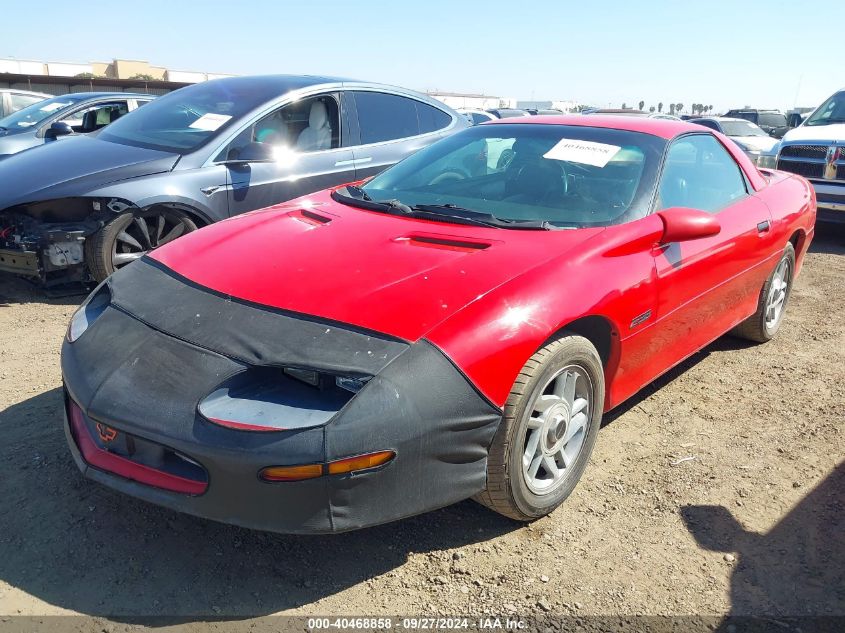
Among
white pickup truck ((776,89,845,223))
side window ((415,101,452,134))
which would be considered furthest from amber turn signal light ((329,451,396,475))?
white pickup truck ((776,89,845,223))

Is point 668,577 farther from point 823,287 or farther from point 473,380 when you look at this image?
point 823,287

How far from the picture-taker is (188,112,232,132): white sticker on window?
5199 mm

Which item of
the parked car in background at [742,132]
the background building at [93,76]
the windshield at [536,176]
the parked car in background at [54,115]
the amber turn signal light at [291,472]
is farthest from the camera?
the background building at [93,76]

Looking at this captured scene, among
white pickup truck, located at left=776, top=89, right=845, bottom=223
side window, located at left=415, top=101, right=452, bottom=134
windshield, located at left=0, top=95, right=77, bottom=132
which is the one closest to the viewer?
side window, located at left=415, top=101, right=452, bottom=134

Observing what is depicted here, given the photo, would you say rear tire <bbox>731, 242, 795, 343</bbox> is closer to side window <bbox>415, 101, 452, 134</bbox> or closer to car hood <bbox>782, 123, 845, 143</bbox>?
side window <bbox>415, 101, 452, 134</bbox>

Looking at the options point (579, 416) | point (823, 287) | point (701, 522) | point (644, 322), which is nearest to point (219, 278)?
point (579, 416)

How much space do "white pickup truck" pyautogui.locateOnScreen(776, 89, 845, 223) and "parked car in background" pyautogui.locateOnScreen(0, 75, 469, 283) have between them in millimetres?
5391

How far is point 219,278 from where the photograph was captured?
8.72 feet

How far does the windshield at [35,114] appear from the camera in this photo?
9.49m

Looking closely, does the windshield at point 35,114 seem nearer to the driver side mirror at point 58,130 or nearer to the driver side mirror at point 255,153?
the driver side mirror at point 58,130

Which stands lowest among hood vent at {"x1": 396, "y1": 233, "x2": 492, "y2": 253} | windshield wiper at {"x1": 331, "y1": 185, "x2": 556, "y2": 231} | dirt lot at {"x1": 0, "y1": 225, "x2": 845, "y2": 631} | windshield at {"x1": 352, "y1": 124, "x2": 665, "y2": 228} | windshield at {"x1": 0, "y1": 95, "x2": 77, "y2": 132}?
dirt lot at {"x1": 0, "y1": 225, "x2": 845, "y2": 631}

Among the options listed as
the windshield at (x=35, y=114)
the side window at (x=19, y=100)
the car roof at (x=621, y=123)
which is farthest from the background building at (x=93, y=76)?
the car roof at (x=621, y=123)

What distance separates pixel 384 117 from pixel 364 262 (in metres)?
3.75

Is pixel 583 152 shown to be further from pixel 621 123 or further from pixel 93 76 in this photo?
pixel 93 76
